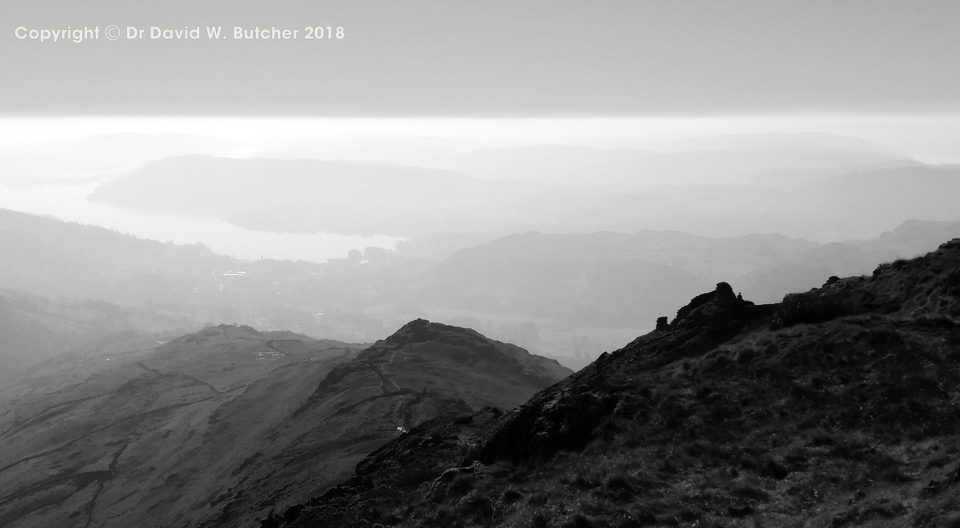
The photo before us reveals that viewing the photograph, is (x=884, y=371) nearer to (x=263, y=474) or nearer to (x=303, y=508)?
(x=303, y=508)

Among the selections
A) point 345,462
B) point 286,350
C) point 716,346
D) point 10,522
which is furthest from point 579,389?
point 286,350

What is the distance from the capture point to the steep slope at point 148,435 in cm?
8512

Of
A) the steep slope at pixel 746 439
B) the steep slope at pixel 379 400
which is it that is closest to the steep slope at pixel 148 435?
the steep slope at pixel 379 400

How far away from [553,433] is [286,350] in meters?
157

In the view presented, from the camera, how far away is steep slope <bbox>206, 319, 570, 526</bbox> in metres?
57.2

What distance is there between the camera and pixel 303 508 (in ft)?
112

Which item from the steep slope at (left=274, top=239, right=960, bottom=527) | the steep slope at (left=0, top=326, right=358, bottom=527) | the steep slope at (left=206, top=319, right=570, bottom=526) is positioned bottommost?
the steep slope at (left=0, top=326, right=358, bottom=527)

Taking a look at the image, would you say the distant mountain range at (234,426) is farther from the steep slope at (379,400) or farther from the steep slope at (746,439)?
the steep slope at (746,439)

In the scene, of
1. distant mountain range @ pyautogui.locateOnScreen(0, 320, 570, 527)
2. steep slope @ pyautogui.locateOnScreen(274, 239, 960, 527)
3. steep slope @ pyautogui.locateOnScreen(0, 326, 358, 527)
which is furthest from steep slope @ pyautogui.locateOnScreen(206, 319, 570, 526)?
steep slope @ pyautogui.locateOnScreen(274, 239, 960, 527)

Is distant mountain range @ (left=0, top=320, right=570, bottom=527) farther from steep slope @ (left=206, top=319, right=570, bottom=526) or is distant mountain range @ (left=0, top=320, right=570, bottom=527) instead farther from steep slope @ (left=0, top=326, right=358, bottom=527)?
steep slope @ (left=0, top=326, right=358, bottom=527)

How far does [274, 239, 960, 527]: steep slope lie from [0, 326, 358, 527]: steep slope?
5126 centimetres

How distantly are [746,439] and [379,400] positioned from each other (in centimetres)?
6139

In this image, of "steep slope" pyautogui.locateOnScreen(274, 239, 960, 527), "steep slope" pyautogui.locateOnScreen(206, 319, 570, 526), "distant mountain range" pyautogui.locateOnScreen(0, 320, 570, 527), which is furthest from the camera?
"distant mountain range" pyautogui.locateOnScreen(0, 320, 570, 527)

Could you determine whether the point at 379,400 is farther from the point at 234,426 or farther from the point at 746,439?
the point at 746,439
